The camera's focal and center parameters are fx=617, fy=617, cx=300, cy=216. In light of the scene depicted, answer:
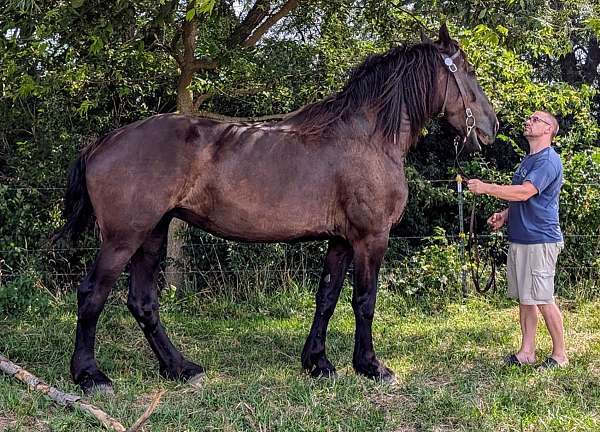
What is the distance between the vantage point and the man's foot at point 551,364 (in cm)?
412

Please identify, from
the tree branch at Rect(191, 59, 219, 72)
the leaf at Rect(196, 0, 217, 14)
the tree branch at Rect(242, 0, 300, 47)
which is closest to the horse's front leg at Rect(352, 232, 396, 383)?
the leaf at Rect(196, 0, 217, 14)

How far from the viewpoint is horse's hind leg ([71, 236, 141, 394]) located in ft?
12.1

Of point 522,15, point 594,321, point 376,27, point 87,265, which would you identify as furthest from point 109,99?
point 594,321

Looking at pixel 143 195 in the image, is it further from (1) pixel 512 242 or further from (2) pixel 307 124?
(1) pixel 512 242

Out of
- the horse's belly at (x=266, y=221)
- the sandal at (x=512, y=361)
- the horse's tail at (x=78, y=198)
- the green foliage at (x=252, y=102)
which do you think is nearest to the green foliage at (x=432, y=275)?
the green foliage at (x=252, y=102)

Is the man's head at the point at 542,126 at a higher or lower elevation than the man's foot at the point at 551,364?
higher

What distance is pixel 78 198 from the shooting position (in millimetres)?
3984

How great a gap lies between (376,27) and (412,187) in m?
1.88

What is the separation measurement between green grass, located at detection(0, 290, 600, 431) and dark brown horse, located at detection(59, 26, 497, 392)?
0.31m

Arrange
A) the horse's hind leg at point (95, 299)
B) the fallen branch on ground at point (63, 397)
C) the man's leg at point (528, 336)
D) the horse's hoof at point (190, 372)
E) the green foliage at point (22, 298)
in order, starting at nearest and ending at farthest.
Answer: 1. the fallen branch on ground at point (63, 397)
2. the horse's hind leg at point (95, 299)
3. the horse's hoof at point (190, 372)
4. the man's leg at point (528, 336)
5. the green foliage at point (22, 298)

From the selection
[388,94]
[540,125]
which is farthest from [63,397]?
[540,125]

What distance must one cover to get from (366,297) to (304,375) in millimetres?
660

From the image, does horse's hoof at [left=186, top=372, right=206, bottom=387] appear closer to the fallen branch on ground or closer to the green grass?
the green grass

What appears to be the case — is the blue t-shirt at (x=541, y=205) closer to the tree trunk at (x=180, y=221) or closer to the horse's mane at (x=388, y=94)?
the horse's mane at (x=388, y=94)
